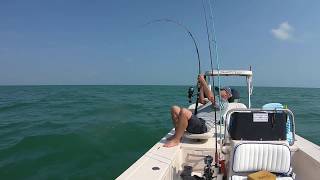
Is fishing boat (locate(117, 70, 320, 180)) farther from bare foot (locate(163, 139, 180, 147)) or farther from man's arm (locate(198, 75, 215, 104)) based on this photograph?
man's arm (locate(198, 75, 215, 104))

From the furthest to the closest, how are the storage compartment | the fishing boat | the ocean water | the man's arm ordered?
1. the ocean water
2. the man's arm
3. the storage compartment
4. the fishing boat

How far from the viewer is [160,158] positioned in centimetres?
335

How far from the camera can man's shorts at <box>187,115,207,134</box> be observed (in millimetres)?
4098

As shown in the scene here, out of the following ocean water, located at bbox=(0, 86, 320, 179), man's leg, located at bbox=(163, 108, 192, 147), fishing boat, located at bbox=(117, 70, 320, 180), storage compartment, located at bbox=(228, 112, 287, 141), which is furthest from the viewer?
ocean water, located at bbox=(0, 86, 320, 179)

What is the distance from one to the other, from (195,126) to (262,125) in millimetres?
1154

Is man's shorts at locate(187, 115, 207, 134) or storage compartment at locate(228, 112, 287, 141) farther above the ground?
storage compartment at locate(228, 112, 287, 141)

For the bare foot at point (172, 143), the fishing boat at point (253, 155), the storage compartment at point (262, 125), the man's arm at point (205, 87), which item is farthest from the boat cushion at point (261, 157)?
the man's arm at point (205, 87)

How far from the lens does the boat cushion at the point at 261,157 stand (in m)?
3.00

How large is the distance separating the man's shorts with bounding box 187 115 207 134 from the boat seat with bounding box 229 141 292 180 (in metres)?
1.07

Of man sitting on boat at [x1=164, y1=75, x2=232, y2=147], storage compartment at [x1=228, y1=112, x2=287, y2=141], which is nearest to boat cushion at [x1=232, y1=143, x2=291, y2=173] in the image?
storage compartment at [x1=228, y1=112, x2=287, y2=141]

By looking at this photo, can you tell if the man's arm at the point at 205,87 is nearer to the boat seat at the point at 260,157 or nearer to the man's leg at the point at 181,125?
the man's leg at the point at 181,125

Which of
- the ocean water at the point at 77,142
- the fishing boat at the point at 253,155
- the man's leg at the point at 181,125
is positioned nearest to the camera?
the fishing boat at the point at 253,155

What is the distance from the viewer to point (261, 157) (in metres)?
3.03

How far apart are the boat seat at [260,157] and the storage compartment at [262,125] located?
0.09m
